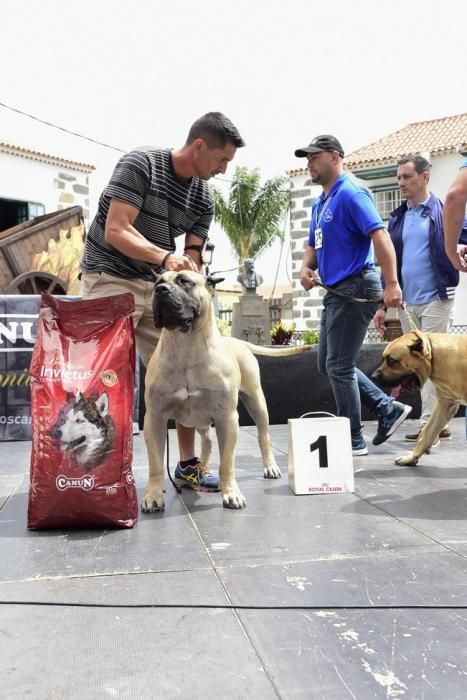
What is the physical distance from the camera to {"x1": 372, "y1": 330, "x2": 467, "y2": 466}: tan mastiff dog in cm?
367

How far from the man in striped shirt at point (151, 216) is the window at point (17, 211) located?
12.1 meters

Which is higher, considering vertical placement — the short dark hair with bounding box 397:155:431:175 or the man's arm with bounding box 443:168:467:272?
the short dark hair with bounding box 397:155:431:175

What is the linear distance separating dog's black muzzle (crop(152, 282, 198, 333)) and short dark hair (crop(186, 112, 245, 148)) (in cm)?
80

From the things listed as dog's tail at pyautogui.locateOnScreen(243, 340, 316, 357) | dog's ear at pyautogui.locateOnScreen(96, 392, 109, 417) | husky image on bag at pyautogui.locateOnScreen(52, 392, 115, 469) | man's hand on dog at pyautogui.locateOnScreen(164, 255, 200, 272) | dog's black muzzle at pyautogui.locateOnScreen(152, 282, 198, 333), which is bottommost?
husky image on bag at pyautogui.locateOnScreen(52, 392, 115, 469)

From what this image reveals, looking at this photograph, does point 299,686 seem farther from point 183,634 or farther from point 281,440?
point 281,440

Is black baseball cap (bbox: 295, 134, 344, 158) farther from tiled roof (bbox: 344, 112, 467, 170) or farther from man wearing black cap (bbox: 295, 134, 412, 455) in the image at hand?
tiled roof (bbox: 344, 112, 467, 170)

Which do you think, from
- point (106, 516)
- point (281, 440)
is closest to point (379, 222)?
point (281, 440)

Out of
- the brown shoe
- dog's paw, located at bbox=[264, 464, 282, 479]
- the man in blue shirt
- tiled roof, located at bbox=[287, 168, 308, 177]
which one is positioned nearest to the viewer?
dog's paw, located at bbox=[264, 464, 282, 479]

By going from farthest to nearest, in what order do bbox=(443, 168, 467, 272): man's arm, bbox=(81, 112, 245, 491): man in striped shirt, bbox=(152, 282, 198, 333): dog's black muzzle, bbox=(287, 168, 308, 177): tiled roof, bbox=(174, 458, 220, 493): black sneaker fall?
1. bbox=(287, 168, 308, 177): tiled roof
2. bbox=(174, 458, 220, 493): black sneaker
3. bbox=(81, 112, 245, 491): man in striped shirt
4. bbox=(443, 168, 467, 272): man's arm
5. bbox=(152, 282, 198, 333): dog's black muzzle

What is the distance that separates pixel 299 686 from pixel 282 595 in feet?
1.73

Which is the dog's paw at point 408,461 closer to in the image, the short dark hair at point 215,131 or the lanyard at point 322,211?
the lanyard at point 322,211

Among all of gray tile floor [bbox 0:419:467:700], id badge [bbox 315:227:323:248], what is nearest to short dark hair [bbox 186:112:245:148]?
id badge [bbox 315:227:323:248]

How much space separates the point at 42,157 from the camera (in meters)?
14.6

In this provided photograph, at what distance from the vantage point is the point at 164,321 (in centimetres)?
287
